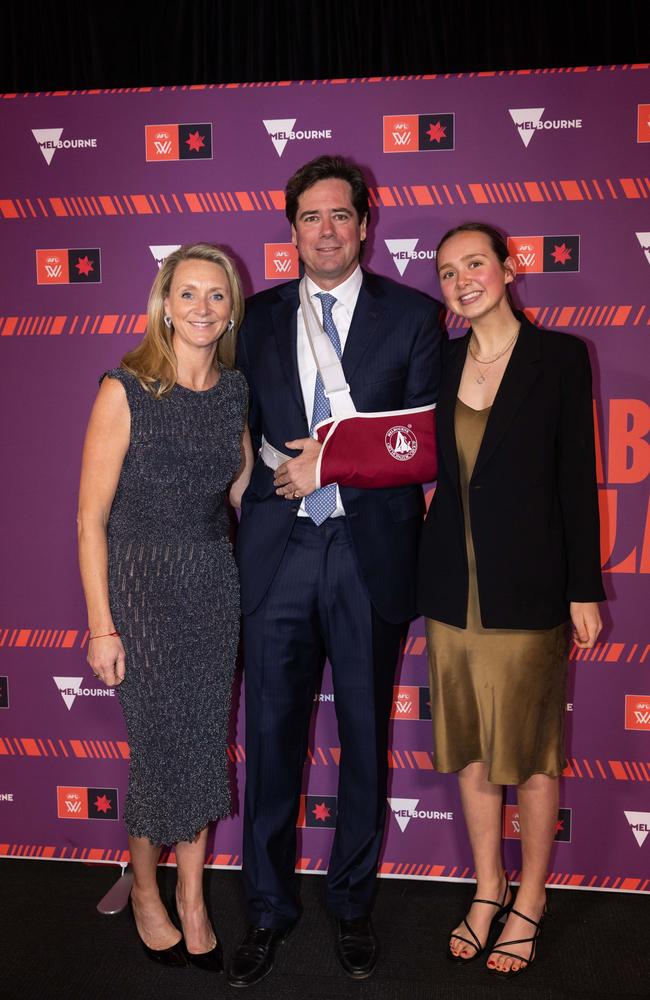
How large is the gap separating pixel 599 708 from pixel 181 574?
150 cm

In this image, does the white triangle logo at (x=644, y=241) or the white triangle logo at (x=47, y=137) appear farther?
the white triangle logo at (x=47, y=137)

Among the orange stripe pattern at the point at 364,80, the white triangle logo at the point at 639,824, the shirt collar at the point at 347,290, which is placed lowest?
the white triangle logo at the point at 639,824

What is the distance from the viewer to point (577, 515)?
2.12m

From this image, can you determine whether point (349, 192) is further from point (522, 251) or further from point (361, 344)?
point (522, 251)

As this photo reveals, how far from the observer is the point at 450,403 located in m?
2.21

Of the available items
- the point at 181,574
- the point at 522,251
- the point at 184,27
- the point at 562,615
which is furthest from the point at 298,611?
the point at 184,27

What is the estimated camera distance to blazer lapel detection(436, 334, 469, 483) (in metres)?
2.17

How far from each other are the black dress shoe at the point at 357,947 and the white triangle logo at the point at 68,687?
119cm

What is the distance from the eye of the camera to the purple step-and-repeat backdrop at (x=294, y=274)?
8.38 ft

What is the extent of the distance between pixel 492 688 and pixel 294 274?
1.46 m

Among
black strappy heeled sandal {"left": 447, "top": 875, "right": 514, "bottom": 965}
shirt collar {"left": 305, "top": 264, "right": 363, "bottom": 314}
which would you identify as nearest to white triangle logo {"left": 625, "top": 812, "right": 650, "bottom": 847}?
black strappy heeled sandal {"left": 447, "top": 875, "right": 514, "bottom": 965}

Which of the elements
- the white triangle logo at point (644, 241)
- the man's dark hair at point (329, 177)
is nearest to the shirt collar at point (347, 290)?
the man's dark hair at point (329, 177)

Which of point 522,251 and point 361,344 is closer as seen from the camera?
point 361,344

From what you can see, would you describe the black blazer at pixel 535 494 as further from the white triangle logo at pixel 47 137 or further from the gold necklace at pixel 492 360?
the white triangle logo at pixel 47 137
